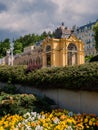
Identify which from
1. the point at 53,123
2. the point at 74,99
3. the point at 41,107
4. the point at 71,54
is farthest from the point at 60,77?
the point at 71,54

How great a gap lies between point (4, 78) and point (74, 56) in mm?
32309

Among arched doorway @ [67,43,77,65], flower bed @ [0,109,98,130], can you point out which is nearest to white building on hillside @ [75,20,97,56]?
arched doorway @ [67,43,77,65]

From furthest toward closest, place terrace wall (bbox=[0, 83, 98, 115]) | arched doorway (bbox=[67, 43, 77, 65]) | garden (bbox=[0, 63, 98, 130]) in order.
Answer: arched doorway (bbox=[67, 43, 77, 65])
terrace wall (bbox=[0, 83, 98, 115])
garden (bbox=[0, 63, 98, 130])

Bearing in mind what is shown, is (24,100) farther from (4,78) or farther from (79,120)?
(4,78)

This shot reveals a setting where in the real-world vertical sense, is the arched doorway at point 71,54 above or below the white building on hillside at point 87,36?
below

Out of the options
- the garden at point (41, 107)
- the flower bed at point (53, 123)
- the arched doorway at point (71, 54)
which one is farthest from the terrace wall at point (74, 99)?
the arched doorway at point (71, 54)

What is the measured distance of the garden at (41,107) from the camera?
28.3ft

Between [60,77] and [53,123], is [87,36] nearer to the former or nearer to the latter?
[60,77]

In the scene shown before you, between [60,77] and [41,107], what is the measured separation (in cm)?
127

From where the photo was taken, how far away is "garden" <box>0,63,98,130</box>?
8.63m

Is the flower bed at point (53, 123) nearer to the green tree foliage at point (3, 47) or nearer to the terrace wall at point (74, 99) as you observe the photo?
the terrace wall at point (74, 99)

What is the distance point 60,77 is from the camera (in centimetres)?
1158

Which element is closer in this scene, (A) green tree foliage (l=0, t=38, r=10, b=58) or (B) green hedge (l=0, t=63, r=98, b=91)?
(B) green hedge (l=0, t=63, r=98, b=91)

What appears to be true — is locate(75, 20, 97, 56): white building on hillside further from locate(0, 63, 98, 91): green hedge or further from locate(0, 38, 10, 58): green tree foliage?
locate(0, 63, 98, 91): green hedge
